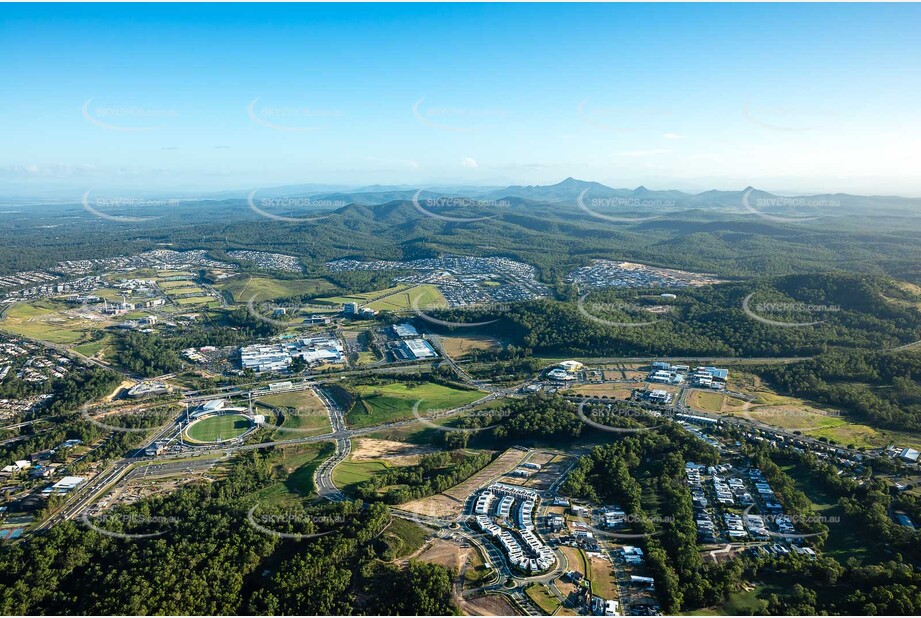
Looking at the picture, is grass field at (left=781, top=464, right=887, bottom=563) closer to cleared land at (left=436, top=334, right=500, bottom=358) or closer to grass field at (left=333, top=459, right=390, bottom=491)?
grass field at (left=333, top=459, right=390, bottom=491)

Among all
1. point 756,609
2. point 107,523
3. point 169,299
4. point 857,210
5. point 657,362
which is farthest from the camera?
point 857,210

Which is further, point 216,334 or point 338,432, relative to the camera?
point 216,334

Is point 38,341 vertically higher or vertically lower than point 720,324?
lower

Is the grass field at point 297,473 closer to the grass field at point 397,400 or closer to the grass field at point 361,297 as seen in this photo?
the grass field at point 397,400

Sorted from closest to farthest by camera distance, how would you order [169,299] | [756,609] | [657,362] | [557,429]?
[756,609] < [557,429] < [657,362] < [169,299]

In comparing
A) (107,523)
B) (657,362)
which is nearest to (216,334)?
(107,523)

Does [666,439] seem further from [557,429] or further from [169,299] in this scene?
[169,299]
